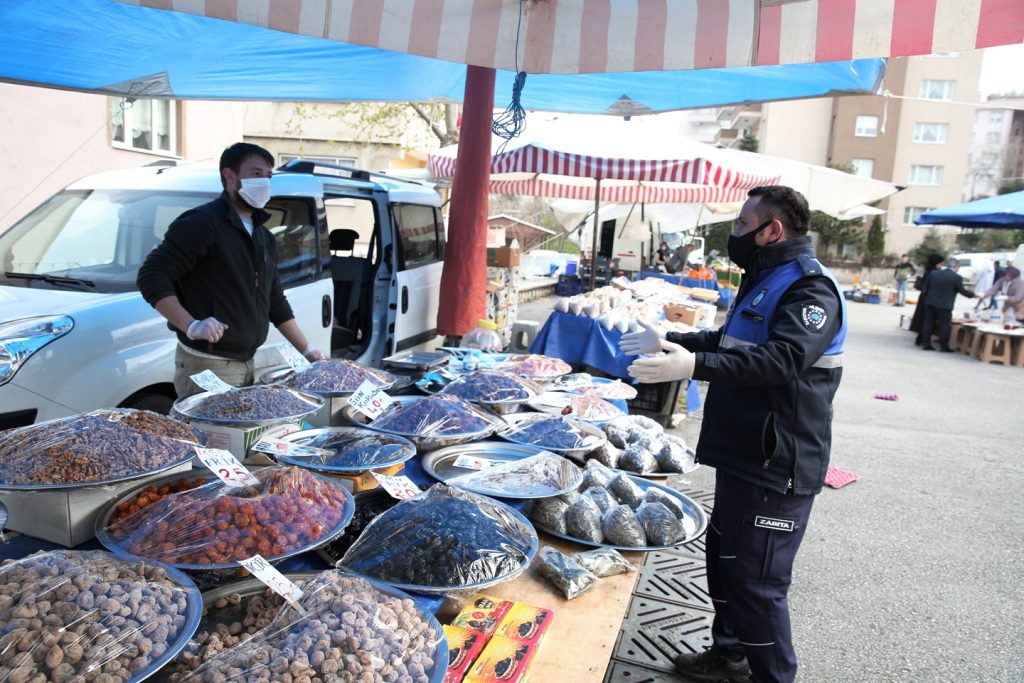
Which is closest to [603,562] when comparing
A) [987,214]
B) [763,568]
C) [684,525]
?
[684,525]

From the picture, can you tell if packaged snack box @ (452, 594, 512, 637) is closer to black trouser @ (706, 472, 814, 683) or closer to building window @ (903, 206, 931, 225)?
black trouser @ (706, 472, 814, 683)

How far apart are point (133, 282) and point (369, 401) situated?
2347 mm

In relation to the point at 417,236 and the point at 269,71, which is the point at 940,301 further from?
the point at 269,71

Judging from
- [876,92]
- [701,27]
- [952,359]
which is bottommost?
[952,359]

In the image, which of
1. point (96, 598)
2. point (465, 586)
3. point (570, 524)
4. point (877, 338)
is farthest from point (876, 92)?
point (877, 338)

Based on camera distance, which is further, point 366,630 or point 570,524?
point 570,524

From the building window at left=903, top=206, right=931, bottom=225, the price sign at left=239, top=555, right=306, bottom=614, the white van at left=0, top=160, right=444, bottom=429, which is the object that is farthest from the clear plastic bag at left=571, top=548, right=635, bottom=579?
the building window at left=903, top=206, right=931, bottom=225

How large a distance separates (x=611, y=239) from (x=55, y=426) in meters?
16.9

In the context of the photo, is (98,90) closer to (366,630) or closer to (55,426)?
(55,426)

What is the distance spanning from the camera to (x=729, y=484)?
2.42 meters

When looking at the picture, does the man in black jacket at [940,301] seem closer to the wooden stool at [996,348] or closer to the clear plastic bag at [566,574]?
the wooden stool at [996,348]

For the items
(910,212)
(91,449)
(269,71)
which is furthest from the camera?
(910,212)

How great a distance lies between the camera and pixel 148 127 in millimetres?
11773

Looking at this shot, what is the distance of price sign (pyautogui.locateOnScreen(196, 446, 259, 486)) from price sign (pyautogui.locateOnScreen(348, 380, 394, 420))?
0.69 meters
